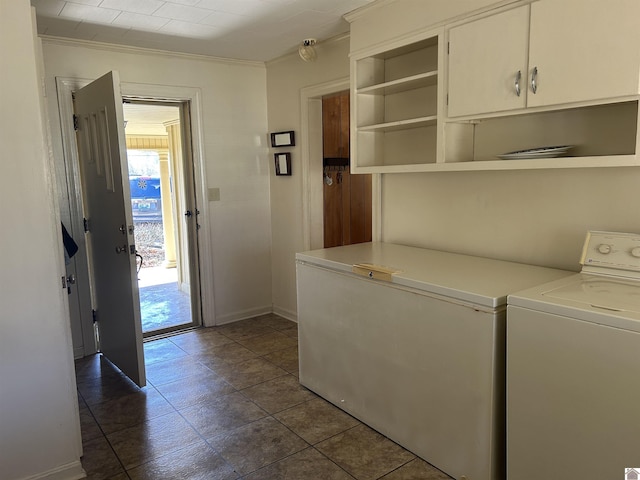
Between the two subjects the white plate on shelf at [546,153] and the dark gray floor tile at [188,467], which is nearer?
the white plate on shelf at [546,153]

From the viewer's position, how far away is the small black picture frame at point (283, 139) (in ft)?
13.2

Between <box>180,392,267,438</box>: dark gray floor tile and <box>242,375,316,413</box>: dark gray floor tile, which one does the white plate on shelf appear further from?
<box>180,392,267,438</box>: dark gray floor tile

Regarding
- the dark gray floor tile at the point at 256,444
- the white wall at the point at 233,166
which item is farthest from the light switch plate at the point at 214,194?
the dark gray floor tile at the point at 256,444

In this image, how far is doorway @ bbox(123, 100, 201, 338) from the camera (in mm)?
4262

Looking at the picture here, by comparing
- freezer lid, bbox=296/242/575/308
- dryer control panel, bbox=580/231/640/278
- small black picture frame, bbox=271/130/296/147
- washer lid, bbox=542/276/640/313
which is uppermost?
small black picture frame, bbox=271/130/296/147

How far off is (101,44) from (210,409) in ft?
9.10

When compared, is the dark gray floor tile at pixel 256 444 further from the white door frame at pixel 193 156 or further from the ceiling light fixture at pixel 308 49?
the ceiling light fixture at pixel 308 49

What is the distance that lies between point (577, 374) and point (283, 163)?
310 cm

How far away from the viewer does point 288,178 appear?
417 centimetres

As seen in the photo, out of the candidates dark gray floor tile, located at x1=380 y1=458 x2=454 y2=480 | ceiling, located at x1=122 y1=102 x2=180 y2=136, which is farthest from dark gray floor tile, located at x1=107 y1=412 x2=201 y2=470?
ceiling, located at x1=122 y1=102 x2=180 y2=136

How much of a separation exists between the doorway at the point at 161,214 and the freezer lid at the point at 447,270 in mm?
2023

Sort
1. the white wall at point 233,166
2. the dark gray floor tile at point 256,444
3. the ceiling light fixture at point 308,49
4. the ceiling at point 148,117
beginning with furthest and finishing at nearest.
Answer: the ceiling at point 148,117, the white wall at point 233,166, the ceiling light fixture at point 308,49, the dark gray floor tile at point 256,444

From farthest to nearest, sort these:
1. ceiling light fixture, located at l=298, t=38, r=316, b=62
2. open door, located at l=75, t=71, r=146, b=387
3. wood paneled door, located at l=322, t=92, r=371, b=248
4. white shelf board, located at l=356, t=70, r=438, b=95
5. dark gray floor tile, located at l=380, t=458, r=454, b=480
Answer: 1. wood paneled door, located at l=322, t=92, r=371, b=248
2. ceiling light fixture, located at l=298, t=38, r=316, b=62
3. open door, located at l=75, t=71, r=146, b=387
4. white shelf board, located at l=356, t=70, r=438, b=95
5. dark gray floor tile, located at l=380, t=458, r=454, b=480

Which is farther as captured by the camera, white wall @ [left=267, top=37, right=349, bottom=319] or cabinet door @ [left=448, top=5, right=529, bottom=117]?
white wall @ [left=267, top=37, right=349, bottom=319]
